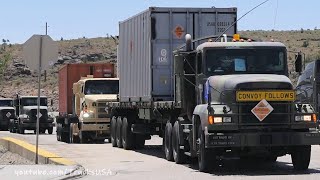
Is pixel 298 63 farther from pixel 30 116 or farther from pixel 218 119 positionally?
pixel 30 116

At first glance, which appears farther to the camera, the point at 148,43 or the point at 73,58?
the point at 73,58

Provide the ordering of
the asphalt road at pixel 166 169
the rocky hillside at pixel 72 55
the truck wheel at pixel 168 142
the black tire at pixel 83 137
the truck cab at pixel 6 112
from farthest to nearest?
the rocky hillside at pixel 72 55 → the truck cab at pixel 6 112 → the black tire at pixel 83 137 → the truck wheel at pixel 168 142 → the asphalt road at pixel 166 169

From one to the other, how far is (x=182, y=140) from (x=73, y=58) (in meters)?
97.3

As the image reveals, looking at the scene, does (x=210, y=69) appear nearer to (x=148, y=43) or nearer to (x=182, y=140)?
(x=182, y=140)

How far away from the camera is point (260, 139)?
16734 mm

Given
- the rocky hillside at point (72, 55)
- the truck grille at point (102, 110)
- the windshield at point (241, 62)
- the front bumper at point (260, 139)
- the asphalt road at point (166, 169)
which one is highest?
the rocky hillside at point (72, 55)

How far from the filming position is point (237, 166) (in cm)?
1897

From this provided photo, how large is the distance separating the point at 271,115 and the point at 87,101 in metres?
15.7

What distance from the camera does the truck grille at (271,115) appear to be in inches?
666

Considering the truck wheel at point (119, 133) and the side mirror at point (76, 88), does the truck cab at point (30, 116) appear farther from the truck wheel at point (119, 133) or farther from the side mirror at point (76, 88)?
the truck wheel at point (119, 133)

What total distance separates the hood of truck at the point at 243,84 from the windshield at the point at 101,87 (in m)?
14.9

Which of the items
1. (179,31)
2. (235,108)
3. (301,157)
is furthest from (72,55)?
(235,108)

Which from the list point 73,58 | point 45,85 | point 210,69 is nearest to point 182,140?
point 210,69

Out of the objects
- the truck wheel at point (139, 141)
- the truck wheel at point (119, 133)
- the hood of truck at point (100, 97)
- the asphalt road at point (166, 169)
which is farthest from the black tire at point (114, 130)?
the asphalt road at point (166, 169)
